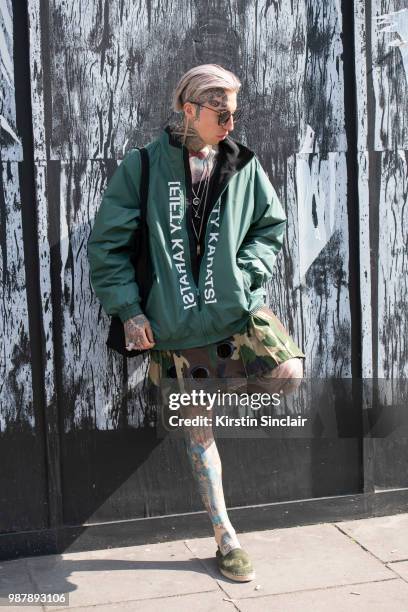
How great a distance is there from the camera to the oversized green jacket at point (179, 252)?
12.3 ft

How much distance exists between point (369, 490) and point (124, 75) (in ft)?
7.55

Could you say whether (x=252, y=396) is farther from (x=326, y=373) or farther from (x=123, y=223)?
(x=123, y=223)

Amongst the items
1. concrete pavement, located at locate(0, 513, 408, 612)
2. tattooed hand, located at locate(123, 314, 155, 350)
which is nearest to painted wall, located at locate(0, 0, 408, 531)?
concrete pavement, located at locate(0, 513, 408, 612)

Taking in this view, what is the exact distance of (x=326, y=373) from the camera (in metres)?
4.54

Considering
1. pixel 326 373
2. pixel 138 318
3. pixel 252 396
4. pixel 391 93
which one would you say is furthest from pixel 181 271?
pixel 391 93

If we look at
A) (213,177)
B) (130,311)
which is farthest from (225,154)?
(130,311)

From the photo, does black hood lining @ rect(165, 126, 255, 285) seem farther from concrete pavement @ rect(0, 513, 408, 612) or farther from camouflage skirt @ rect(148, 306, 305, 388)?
concrete pavement @ rect(0, 513, 408, 612)

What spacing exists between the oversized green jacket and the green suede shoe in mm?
897

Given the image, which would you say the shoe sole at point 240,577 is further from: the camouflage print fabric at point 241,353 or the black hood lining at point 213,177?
the black hood lining at point 213,177

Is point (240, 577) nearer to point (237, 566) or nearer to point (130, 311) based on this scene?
point (237, 566)

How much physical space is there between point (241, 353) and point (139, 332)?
1.45 feet

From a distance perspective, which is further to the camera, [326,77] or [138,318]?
[326,77]

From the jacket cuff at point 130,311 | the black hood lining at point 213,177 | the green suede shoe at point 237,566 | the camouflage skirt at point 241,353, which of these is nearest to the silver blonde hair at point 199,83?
the black hood lining at point 213,177

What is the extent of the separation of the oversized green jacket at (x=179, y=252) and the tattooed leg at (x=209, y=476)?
0.38 m
